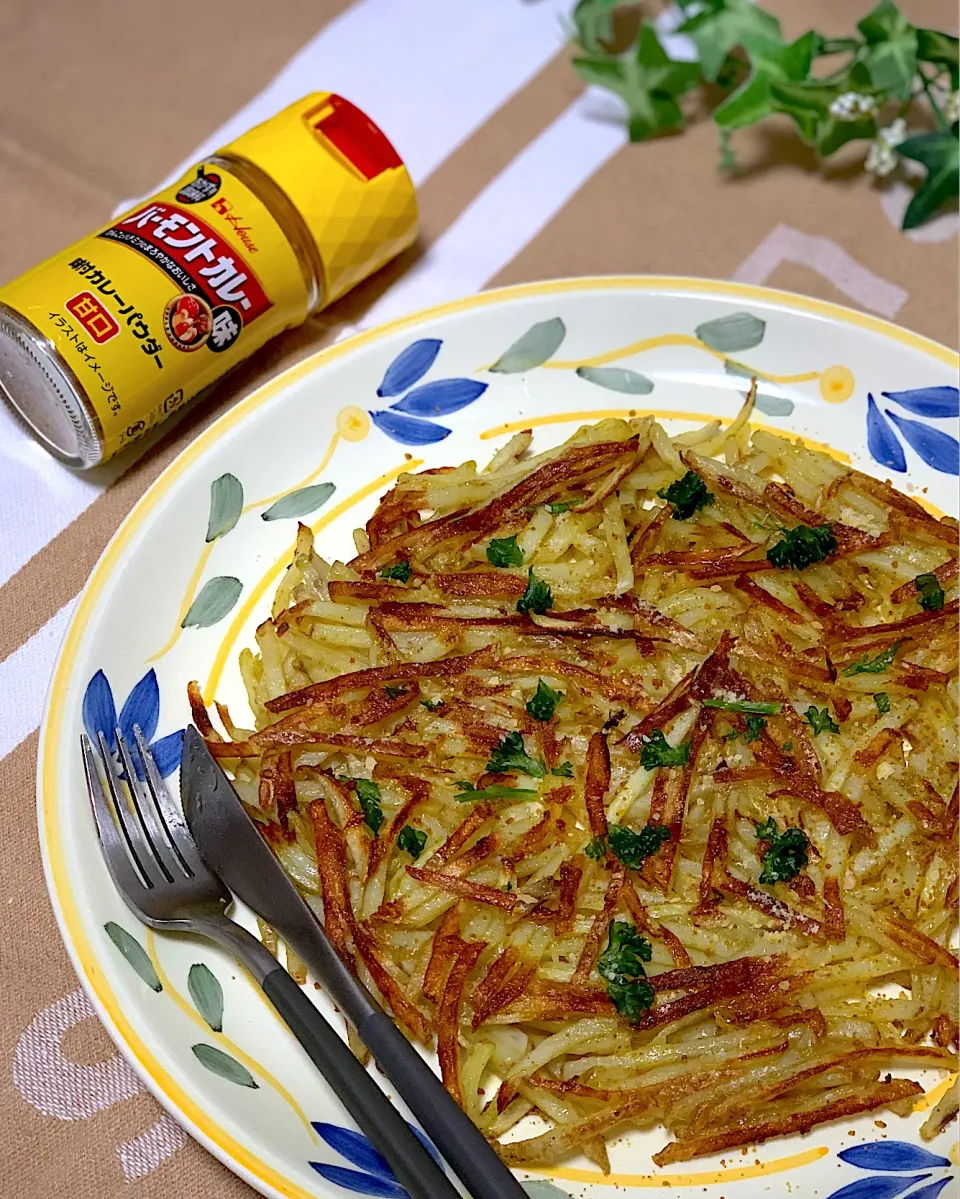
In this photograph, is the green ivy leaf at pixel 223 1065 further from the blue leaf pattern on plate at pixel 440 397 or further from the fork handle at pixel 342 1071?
the blue leaf pattern on plate at pixel 440 397

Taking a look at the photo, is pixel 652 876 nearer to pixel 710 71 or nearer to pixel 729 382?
pixel 729 382

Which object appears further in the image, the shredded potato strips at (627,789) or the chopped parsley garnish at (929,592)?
the chopped parsley garnish at (929,592)

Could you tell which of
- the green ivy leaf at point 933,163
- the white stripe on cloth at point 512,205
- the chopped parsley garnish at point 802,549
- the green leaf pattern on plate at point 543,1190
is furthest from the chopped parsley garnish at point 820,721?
the green ivy leaf at point 933,163

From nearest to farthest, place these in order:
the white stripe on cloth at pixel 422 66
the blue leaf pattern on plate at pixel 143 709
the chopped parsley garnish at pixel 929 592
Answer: the blue leaf pattern on plate at pixel 143 709 → the chopped parsley garnish at pixel 929 592 → the white stripe on cloth at pixel 422 66

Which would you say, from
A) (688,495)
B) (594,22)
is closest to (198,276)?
(688,495)

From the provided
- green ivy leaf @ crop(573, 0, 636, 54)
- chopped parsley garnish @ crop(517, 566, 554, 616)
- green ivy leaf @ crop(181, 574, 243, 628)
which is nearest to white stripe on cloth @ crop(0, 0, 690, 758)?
green ivy leaf @ crop(573, 0, 636, 54)

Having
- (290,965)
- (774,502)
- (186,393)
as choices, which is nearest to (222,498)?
(186,393)

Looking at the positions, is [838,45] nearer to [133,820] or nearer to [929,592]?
[929,592]
